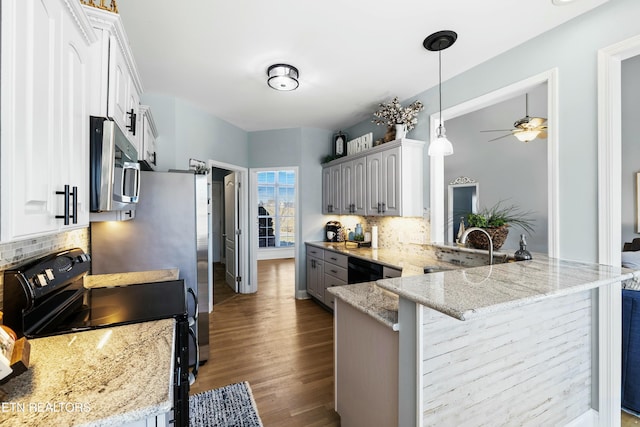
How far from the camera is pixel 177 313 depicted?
4.80ft

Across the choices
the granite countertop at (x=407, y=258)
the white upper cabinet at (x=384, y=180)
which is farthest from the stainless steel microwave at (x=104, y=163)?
the white upper cabinet at (x=384, y=180)

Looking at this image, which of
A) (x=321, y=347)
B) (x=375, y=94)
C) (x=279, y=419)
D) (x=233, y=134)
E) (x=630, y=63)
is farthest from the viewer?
(x=233, y=134)

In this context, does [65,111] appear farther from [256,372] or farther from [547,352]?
[547,352]

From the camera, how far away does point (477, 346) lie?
138 centimetres

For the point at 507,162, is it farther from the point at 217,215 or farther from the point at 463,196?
the point at 217,215

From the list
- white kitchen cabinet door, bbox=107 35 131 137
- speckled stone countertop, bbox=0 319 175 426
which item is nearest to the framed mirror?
white kitchen cabinet door, bbox=107 35 131 137

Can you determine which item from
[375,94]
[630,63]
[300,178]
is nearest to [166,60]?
[375,94]

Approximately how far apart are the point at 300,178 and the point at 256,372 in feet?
9.44

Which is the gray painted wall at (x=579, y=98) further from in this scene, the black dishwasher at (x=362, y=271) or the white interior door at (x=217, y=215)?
the white interior door at (x=217, y=215)

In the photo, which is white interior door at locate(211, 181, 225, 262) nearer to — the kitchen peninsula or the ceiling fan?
the kitchen peninsula

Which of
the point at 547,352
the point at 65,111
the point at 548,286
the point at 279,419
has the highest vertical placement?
the point at 65,111

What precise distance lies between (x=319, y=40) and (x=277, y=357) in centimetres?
279

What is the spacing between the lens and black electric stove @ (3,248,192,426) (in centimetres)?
110

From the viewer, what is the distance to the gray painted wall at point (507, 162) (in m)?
4.46
